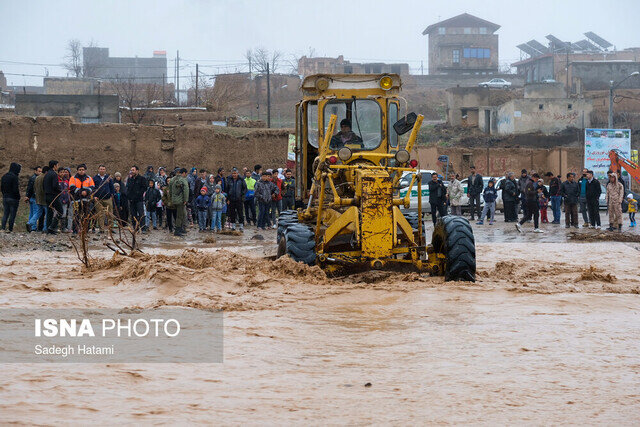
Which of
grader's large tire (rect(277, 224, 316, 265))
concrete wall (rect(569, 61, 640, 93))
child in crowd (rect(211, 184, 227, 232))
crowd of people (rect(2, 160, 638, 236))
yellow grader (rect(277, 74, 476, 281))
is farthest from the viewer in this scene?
concrete wall (rect(569, 61, 640, 93))

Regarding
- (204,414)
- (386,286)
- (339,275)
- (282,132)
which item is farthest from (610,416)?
(282,132)

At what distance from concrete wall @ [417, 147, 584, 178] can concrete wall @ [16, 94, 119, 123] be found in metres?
15.3

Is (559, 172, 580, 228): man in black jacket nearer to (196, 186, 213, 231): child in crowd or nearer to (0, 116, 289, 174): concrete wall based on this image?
(196, 186, 213, 231): child in crowd

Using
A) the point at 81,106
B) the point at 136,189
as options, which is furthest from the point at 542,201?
the point at 81,106

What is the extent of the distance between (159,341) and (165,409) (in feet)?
7.18

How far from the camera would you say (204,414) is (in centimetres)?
508

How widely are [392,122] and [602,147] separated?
22.8 metres

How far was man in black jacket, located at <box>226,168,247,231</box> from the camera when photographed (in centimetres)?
2269

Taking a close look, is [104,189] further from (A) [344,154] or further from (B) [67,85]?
(B) [67,85]

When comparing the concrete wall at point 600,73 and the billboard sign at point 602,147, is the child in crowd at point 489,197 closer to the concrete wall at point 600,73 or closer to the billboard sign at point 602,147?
the billboard sign at point 602,147

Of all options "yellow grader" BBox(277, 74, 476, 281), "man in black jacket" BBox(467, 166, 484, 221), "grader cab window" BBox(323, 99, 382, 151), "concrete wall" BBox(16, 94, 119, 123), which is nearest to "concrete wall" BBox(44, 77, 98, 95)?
"concrete wall" BBox(16, 94, 119, 123)

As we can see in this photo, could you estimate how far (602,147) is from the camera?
108 ft

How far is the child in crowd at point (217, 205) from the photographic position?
851 inches

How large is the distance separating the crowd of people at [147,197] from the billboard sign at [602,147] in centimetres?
1434
